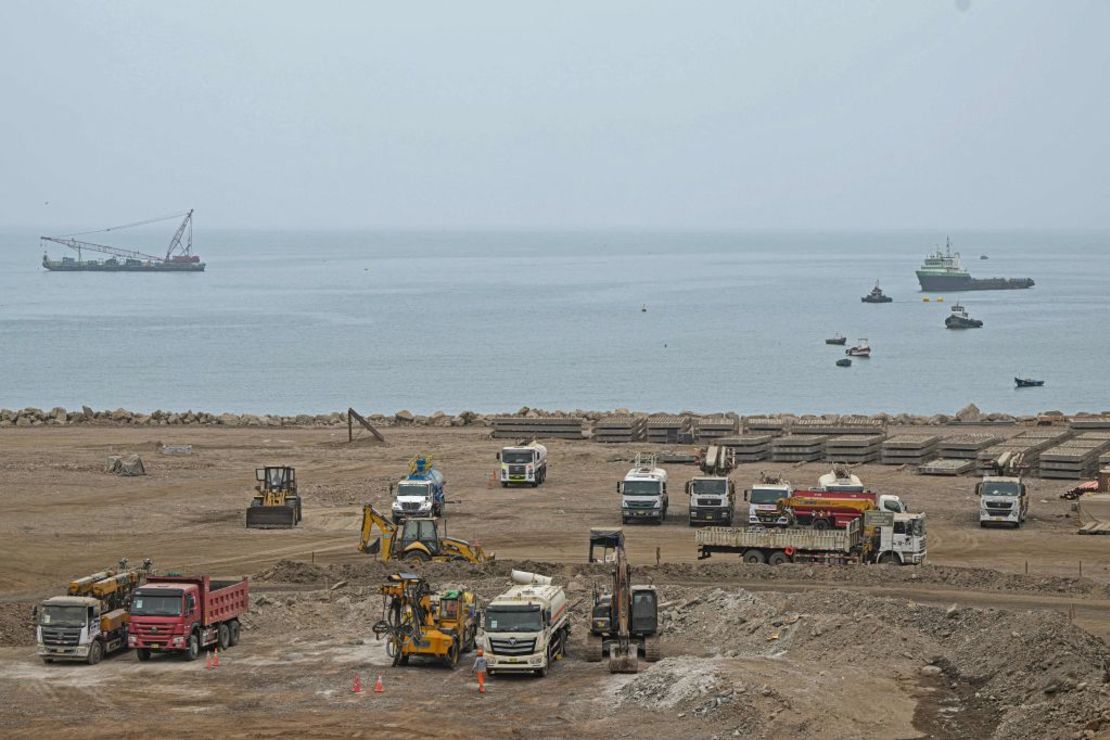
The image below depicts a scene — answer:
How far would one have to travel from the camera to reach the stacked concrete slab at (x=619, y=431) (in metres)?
76.2

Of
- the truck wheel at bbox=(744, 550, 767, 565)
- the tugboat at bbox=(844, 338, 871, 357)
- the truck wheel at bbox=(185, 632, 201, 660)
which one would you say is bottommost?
the truck wheel at bbox=(185, 632, 201, 660)

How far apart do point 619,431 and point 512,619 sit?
44.4m

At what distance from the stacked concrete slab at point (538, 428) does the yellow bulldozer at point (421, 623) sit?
1710 inches

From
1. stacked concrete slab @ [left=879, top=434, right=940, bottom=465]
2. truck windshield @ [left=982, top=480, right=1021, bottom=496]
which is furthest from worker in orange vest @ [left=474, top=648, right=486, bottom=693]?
stacked concrete slab @ [left=879, top=434, right=940, bottom=465]

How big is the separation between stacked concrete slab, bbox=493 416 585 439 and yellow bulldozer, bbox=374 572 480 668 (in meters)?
43.4

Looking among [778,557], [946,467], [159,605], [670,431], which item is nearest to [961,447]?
[946,467]

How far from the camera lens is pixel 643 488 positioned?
5284 centimetres

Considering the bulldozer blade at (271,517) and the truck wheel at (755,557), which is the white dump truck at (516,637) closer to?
the truck wheel at (755,557)

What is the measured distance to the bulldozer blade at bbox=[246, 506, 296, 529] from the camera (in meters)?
52.8

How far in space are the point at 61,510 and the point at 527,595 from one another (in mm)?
29443

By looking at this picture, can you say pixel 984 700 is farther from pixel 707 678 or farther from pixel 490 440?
pixel 490 440

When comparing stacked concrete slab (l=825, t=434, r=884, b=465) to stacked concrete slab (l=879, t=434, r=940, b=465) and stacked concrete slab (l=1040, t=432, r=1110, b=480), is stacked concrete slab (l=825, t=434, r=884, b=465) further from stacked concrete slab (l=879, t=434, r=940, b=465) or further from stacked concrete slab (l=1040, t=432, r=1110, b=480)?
stacked concrete slab (l=1040, t=432, r=1110, b=480)

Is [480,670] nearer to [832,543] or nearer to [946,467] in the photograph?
[832,543]

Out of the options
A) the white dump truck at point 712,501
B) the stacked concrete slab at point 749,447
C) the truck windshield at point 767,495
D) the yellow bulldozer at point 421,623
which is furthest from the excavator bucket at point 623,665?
the stacked concrete slab at point 749,447
